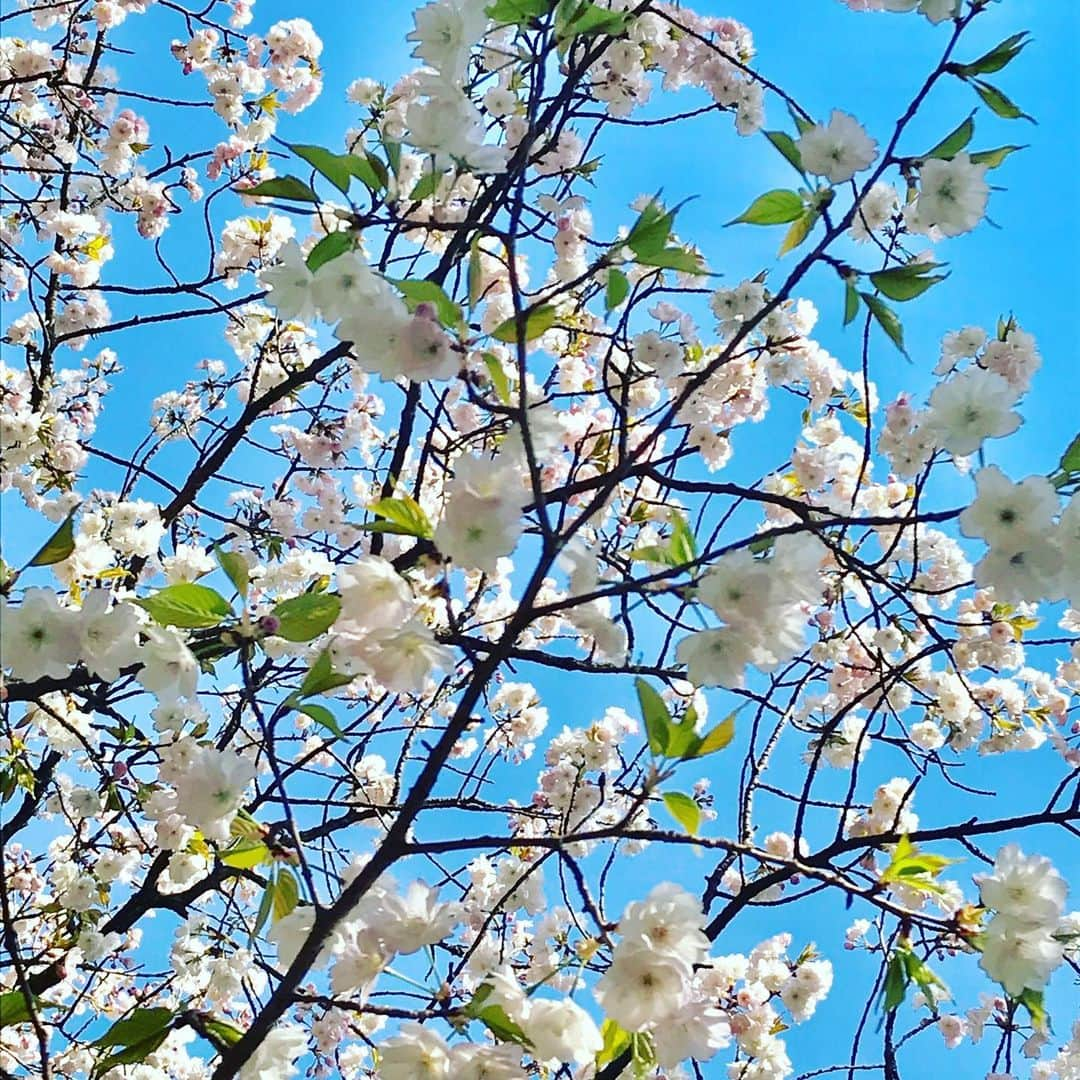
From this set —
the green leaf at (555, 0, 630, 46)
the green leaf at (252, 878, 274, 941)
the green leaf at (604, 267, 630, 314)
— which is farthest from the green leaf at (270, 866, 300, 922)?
the green leaf at (555, 0, 630, 46)

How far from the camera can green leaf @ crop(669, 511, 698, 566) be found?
1345 mm

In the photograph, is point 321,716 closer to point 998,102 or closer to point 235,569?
point 235,569

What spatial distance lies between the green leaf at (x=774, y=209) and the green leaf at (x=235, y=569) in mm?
834

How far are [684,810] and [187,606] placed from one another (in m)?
0.72

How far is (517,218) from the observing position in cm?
131

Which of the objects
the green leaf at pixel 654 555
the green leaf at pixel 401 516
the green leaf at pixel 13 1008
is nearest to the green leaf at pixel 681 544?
the green leaf at pixel 654 555

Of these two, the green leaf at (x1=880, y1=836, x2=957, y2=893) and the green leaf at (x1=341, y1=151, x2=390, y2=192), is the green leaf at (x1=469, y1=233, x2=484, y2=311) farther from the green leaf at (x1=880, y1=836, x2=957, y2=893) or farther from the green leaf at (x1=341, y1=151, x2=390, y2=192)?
the green leaf at (x1=880, y1=836, x2=957, y2=893)

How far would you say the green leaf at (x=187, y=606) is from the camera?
4.60 feet

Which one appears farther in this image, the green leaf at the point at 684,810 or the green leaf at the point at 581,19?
the green leaf at the point at 581,19

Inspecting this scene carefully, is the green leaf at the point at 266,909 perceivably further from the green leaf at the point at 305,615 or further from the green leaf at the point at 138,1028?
the green leaf at the point at 305,615

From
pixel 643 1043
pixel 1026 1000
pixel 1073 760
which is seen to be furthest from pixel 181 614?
pixel 1073 760

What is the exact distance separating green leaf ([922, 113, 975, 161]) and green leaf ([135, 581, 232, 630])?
1.19 metres

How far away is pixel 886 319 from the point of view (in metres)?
1.49

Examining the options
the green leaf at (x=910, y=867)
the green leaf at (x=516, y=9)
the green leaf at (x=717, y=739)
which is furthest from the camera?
the green leaf at (x=516, y=9)
